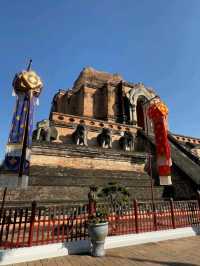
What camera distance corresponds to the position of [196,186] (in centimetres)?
1209

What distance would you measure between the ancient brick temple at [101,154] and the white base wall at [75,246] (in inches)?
91.1

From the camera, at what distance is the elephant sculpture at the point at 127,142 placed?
64.5 ft

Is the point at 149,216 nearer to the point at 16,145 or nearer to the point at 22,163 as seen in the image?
the point at 22,163

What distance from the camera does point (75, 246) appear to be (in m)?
5.84

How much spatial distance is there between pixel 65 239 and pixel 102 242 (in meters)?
1.21

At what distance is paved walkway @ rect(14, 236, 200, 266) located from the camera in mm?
4879

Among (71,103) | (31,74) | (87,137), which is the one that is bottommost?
(87,137)

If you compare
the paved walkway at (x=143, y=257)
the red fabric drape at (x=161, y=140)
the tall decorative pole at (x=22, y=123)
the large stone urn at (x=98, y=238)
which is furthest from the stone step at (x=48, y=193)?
the large stone urn at (x=98, y=238)

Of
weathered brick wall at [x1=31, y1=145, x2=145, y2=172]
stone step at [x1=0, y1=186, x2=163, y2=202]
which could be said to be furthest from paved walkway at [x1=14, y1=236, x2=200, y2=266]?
weathered brick wall at [x1=31, y1=145, x2=145, y2=172]

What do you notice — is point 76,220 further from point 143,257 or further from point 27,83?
point 27,83

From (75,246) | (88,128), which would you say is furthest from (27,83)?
(75,246)

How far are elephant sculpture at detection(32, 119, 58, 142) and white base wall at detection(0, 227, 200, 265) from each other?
11.3m

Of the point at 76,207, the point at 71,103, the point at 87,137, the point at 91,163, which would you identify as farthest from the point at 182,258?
the point at 71,103

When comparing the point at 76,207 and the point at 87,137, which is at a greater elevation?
the point at 87,137
